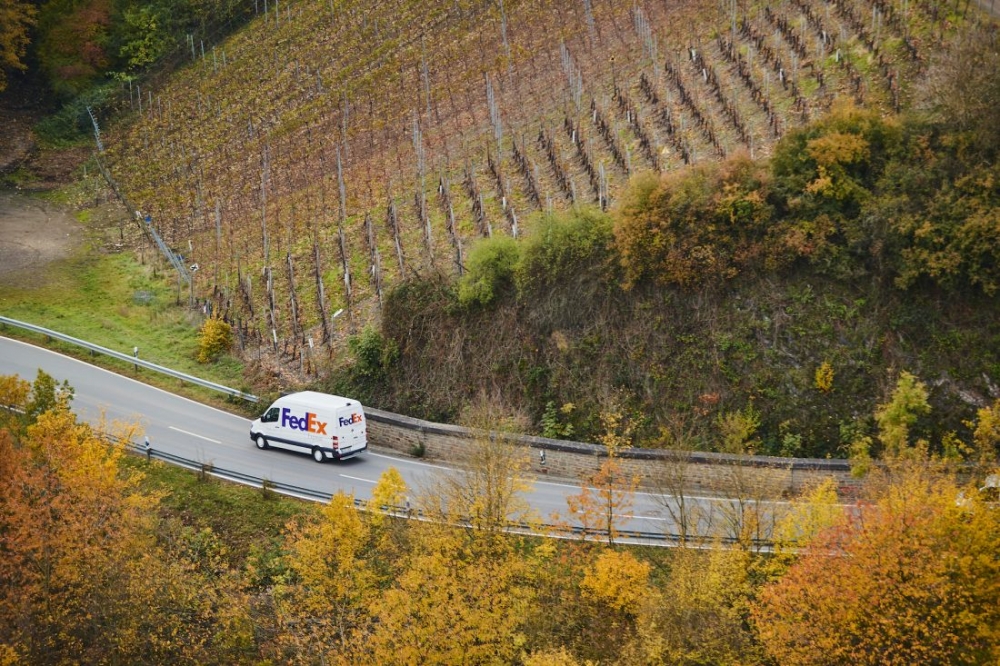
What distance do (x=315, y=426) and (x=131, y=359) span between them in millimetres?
11285

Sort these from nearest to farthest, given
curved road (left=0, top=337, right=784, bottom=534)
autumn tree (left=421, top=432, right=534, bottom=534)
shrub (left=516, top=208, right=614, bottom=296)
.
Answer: autumn tree (left=421, top=432, right=534, bottom=534) → curved road (left=0, top=337, right=784, bottom=534) → shrub (left=516, top=208, right=614, bottom=296)

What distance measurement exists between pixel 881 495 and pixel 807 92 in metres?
21.4

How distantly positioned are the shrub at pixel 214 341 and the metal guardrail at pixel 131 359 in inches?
55.2

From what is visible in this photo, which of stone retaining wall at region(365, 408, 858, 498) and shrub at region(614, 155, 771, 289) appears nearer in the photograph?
stone retaining wall at region(365, 408, 858, 498)

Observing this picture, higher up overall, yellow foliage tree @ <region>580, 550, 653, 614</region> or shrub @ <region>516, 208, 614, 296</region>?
shrub @ <region>516, 208, 614, 296</region>

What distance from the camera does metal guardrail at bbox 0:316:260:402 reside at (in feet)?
132

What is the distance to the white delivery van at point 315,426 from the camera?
1395 inches

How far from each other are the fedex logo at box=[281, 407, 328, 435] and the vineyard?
15.3 ft

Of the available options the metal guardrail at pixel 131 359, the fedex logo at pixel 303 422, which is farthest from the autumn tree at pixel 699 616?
the metal guardrail at pixel 131 359

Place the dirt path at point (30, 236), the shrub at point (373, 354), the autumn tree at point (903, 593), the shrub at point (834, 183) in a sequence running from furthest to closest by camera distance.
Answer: the dirt path at point (30, 236)
the shrub at point (373, 354)
the shrub at point (834, 183)
the autumn tree at point (903, 593)

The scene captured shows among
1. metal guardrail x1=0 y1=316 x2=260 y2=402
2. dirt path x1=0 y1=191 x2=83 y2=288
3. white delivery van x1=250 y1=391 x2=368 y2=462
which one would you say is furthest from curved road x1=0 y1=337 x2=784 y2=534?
dirt path x1=0 y1=191 x2=83 y2=288

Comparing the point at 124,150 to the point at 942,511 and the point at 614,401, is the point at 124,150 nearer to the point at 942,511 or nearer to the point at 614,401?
the point at 614,401

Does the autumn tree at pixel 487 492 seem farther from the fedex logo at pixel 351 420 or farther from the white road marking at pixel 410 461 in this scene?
the fedex logo at pixel 351 420

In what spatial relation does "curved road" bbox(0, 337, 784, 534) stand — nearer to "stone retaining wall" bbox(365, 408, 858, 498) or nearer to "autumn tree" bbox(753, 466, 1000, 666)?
"stone retaining wall" bbox(365, 408, 858, 498)
